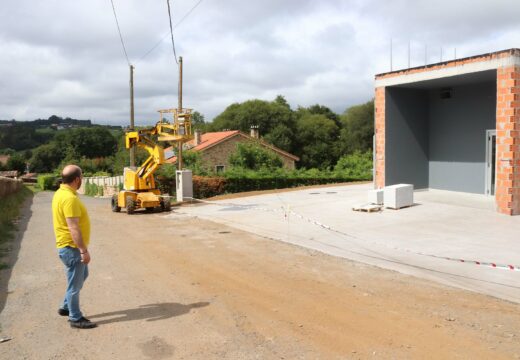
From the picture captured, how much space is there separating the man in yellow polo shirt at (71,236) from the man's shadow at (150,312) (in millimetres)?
357

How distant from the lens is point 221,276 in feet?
26.4

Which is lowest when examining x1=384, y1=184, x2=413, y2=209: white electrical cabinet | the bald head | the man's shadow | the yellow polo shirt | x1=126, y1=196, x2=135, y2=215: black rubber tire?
the man's shadow

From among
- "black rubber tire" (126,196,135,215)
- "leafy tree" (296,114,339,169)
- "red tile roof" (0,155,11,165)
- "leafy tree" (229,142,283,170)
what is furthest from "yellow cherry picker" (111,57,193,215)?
"red tile roof" (0,155,11,165)

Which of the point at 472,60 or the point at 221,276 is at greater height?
the point at 472,60

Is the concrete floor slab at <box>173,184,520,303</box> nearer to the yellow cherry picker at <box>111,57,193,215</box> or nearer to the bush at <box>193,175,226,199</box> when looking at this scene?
the yellow cherry picker at <box>111,57,193,215</box>

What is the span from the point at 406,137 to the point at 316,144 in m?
53.3

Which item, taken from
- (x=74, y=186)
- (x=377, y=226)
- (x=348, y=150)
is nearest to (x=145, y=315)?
(x=74, y=186)

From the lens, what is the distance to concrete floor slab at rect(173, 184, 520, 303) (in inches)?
322

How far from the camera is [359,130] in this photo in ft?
230

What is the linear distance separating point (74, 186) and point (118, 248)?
5.57m

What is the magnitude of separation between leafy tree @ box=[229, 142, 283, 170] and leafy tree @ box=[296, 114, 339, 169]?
35430 millimetres

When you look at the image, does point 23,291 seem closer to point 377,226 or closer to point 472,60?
point 377,226

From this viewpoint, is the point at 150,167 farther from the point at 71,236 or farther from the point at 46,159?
the point at 46,159

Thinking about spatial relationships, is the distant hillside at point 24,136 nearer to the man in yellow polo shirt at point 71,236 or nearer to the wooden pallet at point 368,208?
the wooden pallet at point 368,208
